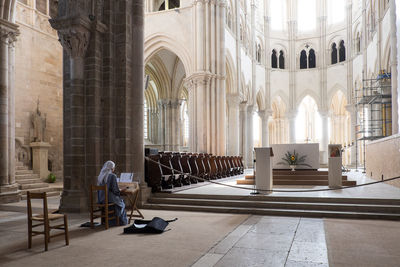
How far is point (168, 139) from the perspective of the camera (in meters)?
26.1

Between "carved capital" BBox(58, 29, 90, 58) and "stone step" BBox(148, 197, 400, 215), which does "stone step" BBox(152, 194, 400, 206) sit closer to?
"stone step" BBox(148, 197, 400, 215)

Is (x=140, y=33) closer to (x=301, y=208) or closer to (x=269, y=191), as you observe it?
(x=269, y=191)

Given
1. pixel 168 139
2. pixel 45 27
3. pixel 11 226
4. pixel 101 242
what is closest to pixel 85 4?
pixel 11 226

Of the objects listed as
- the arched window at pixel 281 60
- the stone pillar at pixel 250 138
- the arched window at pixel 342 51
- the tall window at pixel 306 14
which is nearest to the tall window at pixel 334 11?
the tall window at pixel 306 14

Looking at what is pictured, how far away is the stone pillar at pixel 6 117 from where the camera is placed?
10359 mm

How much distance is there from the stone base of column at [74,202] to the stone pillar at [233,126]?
1593cm

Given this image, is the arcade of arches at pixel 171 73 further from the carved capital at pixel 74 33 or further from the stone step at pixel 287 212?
the stone step at pixel 287 212

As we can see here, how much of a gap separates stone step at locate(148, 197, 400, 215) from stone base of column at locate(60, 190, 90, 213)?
155 cm

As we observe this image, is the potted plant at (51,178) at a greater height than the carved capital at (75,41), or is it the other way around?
the carved capital at (75,41)

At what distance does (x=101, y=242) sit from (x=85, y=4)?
583 cm

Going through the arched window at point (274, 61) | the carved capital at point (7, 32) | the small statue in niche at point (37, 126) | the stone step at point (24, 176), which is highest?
the arched window at point (274, 61)

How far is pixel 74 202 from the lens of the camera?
816cm

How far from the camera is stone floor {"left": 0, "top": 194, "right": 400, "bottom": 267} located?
4379 millimetres

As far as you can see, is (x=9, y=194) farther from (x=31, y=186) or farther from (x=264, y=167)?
(x=264, y=167)
